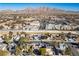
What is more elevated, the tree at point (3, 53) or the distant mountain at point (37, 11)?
the distant mountain at point (37, 11)

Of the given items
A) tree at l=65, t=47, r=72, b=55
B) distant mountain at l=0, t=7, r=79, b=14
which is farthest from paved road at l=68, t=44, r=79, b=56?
distant mountain at l=0, t=7, r=79, b=14

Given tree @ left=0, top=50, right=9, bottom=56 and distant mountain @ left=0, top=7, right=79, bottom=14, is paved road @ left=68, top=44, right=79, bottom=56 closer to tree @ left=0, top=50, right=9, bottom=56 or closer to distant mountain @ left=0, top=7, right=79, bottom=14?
distant mountain @ left=0, top=7, right=79, bottom=14

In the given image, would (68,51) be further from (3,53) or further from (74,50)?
(3,53)

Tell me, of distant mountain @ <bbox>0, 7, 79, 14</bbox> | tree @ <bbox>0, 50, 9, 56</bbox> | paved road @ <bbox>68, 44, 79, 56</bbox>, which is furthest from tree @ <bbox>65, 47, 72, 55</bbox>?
tree @ <bbox>0, 50, 9, 56</bbox>

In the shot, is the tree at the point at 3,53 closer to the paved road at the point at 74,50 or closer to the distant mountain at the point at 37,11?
the distant mountain at the point at 37,11

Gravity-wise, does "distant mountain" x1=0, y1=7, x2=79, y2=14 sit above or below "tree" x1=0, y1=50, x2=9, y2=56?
above

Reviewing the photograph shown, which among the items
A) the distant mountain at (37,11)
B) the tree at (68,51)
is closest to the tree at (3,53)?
the distant mountain at (37,11)

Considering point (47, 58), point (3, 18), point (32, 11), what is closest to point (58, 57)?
point (47, 58)

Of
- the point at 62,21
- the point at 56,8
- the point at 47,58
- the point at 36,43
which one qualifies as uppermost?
the point at 56,8

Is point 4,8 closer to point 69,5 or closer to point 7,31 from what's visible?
point 7,31

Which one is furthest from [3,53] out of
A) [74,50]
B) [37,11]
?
[74,50]

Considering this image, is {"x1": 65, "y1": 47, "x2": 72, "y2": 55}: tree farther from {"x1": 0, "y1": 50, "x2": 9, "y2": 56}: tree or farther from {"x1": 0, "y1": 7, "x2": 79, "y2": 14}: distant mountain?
{"x1": 0, "y1": 50, "x2": 9, "y2": 56}: tree
